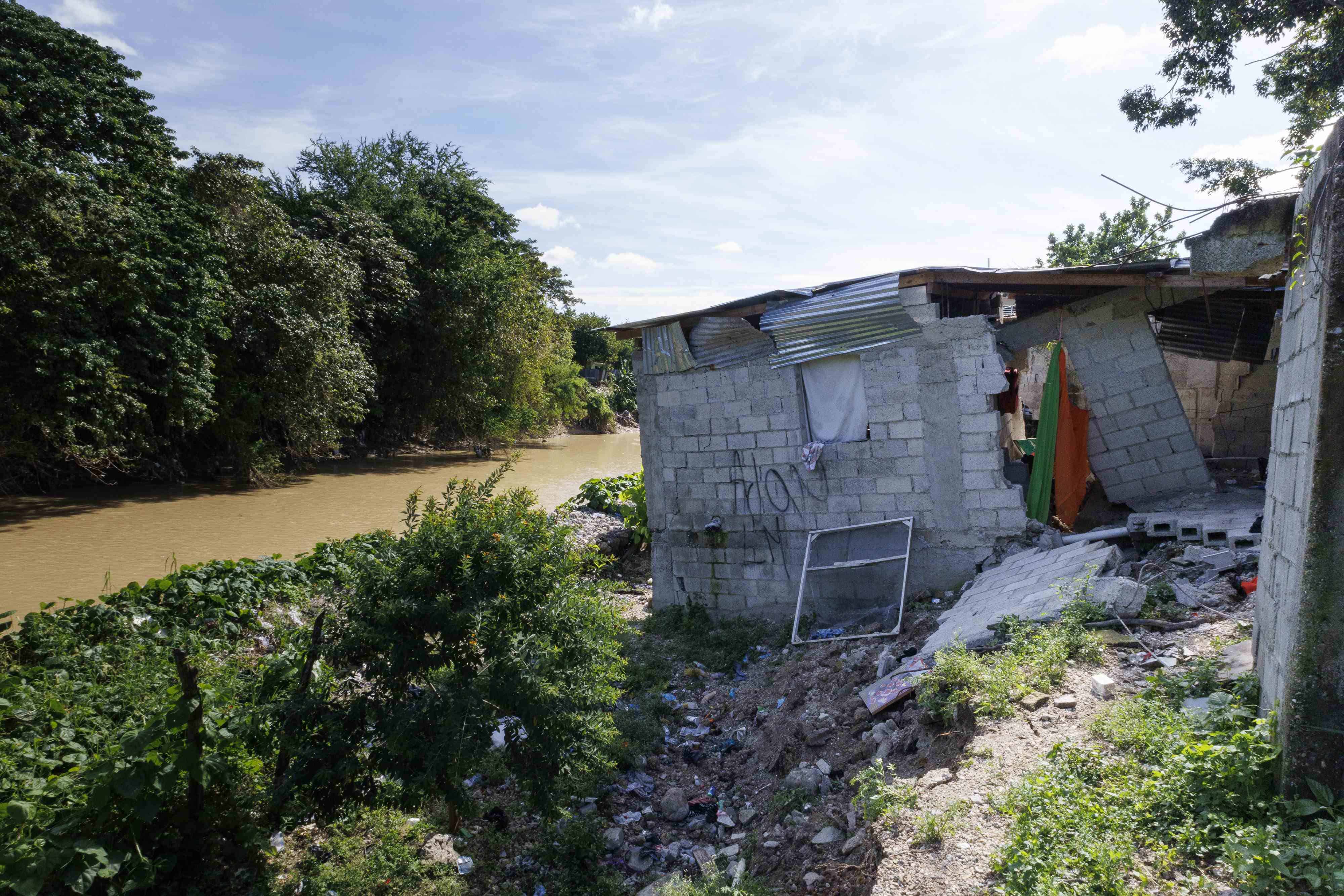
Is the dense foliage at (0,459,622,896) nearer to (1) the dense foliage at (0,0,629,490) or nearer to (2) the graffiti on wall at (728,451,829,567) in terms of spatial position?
(2) the graffiti on wall at (728,451,829,567)

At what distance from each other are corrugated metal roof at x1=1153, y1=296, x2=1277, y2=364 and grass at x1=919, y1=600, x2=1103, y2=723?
5.10 meters

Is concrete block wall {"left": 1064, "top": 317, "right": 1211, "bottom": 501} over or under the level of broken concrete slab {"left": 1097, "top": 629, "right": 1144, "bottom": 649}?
over

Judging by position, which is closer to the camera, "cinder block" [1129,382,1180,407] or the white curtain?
"cinder block" [1129,382,1180,407]

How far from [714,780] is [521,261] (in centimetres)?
2325

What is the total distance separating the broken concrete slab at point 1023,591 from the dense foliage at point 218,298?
43.0ft

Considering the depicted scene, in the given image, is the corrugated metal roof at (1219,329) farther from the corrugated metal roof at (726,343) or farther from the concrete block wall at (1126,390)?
the corrugated metal roof at (726,343)

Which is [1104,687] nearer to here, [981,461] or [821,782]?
[821,782]

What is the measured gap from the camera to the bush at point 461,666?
398cm

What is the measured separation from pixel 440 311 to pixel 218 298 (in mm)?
8771

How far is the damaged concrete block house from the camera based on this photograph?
693 cm

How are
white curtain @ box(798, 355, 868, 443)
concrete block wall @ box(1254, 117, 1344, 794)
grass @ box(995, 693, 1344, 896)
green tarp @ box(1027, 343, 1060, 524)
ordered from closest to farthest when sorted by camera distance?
grass @ box(995, 693, 1344, 896), concrete block wall @ box(1254, 117, 1344, 794), green tarp @ box(1027, 343, 1060, 524), white curtain @ box(798, 355, 868, 443)

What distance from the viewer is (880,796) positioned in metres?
3.67

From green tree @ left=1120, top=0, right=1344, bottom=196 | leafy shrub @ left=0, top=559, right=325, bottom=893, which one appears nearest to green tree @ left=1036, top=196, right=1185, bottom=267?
green tree @ left=1120, top=0, right=1344, bottom=196

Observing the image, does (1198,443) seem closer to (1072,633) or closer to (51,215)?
(1072,633)
